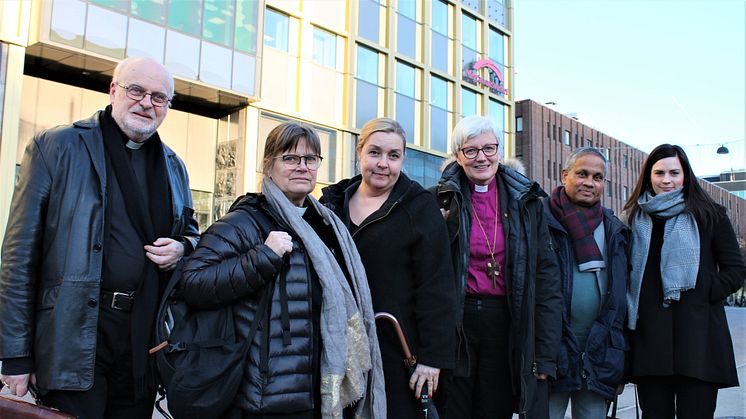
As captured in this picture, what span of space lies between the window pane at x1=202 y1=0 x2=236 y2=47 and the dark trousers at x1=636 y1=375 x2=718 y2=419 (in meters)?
15.2

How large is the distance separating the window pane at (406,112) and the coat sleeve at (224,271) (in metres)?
20.3

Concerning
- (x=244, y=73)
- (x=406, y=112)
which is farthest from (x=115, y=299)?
(x=406, y=112)

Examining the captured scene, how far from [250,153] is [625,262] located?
15.1 metres

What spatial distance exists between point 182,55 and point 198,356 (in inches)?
587

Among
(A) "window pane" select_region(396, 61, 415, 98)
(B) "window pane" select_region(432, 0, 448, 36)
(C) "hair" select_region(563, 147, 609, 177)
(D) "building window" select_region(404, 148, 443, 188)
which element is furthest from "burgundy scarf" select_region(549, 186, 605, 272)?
(B) "window pane" select_region(432, 0, 448, 36)

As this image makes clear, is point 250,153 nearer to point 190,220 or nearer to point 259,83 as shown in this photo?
point 259,83

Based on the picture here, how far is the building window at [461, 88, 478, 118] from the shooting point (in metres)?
26.1

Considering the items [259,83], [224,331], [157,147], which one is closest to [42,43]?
[259,83]

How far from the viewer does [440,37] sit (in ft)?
82.6

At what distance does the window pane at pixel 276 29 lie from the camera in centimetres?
1842

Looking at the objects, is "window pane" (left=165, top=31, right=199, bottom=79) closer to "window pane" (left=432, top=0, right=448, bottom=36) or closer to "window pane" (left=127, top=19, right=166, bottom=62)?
"window pane" (left=127, top=19, right=166, bottom=62)

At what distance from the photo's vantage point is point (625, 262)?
3.76 m

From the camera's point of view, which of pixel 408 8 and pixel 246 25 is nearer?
pixel 246 25

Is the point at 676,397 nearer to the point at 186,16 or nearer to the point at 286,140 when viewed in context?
the point at 286,140
